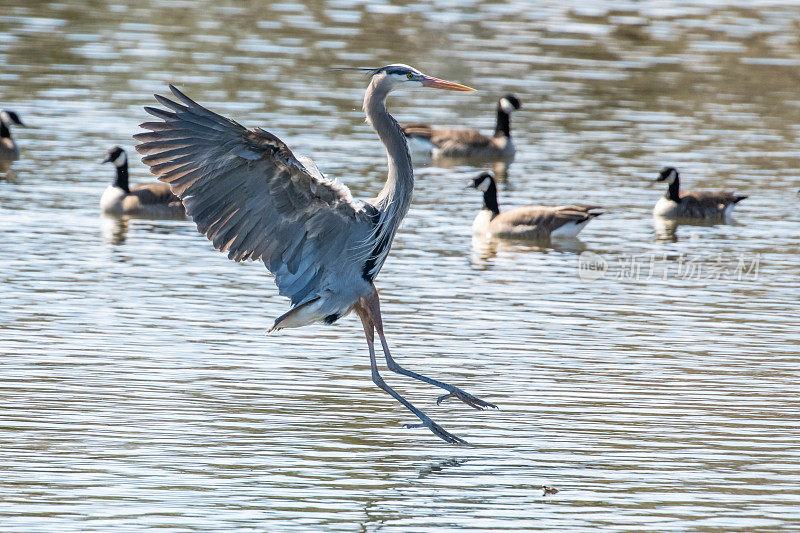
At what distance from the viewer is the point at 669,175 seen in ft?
58.3

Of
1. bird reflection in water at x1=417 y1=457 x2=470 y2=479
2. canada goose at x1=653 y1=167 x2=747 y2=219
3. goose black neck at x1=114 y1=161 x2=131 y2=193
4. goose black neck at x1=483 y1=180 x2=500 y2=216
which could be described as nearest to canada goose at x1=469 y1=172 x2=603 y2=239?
goose black neck at x1=483 y1=180 x2=500 y2=216

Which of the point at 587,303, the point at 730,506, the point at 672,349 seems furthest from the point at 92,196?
the point at 730,506

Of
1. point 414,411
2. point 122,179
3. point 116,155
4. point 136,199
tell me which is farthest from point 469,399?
point 116,155

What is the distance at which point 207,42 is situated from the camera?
92.8 feet

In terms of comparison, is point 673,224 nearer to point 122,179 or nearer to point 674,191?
point 674,191

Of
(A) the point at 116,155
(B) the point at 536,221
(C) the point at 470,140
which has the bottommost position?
(C) the point at 470,140

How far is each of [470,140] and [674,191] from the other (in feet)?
15.5

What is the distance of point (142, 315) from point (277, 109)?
10.8 m

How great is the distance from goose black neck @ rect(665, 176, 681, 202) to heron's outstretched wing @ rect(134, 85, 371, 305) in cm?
934

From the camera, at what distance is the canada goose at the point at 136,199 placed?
16.5m

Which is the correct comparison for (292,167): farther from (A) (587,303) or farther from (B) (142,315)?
(A) (587,303)

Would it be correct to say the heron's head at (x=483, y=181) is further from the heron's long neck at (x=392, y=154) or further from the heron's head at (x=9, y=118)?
the heron's long neck at (x=392, y=154)

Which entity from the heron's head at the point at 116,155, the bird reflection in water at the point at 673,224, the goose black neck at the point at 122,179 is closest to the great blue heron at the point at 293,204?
the goose black neck at the point at 122,179

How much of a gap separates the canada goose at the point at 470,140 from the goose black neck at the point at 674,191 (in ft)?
14.5
